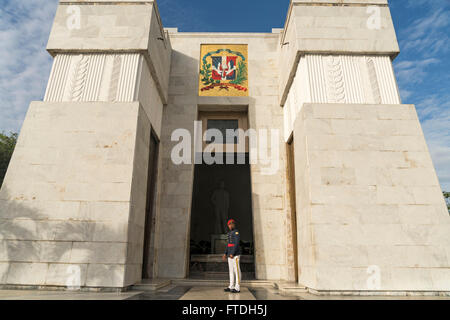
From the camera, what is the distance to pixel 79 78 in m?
9.52

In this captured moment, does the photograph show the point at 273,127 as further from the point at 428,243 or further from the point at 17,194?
the point at 17,194

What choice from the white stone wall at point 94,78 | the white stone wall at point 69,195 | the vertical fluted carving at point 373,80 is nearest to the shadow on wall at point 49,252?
the white stone wall at point 69,195

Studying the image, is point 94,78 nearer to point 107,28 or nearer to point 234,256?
point 107,28

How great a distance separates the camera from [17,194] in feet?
26.5

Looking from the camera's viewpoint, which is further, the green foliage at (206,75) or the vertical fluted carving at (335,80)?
the green foliage at (206,75)

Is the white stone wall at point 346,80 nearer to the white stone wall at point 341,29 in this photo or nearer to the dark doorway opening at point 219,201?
the white stone wall at point 341,29

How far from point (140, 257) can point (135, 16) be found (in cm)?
802

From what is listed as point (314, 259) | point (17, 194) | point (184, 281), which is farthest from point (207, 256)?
point (17, 194)

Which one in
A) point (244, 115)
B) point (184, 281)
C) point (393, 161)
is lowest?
point (184, 281)

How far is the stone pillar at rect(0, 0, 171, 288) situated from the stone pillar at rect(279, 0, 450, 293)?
5.04m

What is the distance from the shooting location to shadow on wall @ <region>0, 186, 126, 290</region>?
7406 millimetres

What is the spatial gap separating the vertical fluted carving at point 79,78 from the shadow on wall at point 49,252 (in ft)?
11.5

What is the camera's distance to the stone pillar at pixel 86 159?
7578 millimetres
